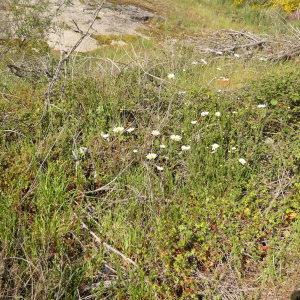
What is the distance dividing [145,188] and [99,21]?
9.68 meters

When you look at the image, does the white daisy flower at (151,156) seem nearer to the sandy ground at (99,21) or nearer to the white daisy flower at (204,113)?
the white daisy flower at (204,113)

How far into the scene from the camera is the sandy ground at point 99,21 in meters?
10.4

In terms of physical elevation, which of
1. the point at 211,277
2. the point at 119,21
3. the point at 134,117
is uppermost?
the point at 134,117

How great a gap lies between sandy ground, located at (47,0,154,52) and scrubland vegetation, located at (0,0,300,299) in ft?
16.4

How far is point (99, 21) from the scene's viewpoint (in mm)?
12414

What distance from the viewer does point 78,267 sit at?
2.97 meters

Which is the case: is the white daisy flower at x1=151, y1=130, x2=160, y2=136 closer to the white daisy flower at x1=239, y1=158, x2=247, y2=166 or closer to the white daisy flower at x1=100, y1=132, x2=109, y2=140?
the white daisy flower at x1=100, y1=132, x2=109, y2=140

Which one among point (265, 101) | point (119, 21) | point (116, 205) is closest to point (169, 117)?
point (265, 101)

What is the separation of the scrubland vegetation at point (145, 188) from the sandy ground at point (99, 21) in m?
5.01

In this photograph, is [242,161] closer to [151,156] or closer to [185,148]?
[185,148]

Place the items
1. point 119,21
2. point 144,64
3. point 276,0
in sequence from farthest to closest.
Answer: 1. point 276,0
2. point 119,21
3. point 144,64

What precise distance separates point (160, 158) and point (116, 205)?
772mm

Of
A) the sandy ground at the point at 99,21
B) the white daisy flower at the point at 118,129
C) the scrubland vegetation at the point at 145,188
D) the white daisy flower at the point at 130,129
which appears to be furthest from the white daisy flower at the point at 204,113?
the sandy ground at the point at 99,21

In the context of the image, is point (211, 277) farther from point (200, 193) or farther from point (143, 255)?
point (200, 193)
